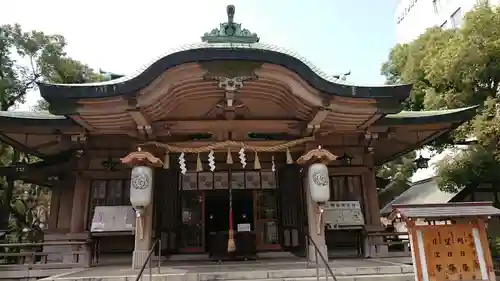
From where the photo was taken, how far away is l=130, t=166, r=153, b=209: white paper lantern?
8.01 meters

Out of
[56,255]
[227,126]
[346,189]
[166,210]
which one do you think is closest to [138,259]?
[166,210]

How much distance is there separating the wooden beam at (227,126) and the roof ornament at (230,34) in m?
1.95

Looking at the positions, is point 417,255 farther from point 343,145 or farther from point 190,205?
point 190,205

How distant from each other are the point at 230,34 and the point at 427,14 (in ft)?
79.3

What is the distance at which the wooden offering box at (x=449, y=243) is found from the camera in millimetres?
6449

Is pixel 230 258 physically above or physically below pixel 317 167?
below

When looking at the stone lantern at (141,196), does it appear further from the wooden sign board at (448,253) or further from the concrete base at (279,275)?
the wooden sign board at (448,253)

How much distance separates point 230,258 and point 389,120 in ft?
16.8

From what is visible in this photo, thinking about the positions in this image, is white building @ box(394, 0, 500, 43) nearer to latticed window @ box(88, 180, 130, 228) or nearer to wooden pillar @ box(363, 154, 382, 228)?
wooden pillar @ box(363, 154, 382, 228)

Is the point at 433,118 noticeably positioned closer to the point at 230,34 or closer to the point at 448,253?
the point at 448,253

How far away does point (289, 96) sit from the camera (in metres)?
8.38

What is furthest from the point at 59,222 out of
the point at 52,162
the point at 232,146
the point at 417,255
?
the point at 417,255

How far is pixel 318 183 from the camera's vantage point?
8328 millimetres

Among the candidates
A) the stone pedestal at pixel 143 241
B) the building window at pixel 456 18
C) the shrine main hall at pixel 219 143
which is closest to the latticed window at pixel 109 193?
the shrine main hall at pixel 219 143
